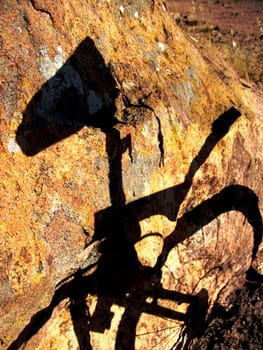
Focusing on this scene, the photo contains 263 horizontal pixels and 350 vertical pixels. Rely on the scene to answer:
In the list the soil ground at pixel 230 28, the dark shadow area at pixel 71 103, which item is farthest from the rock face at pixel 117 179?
the soil ground at pixel 230 28

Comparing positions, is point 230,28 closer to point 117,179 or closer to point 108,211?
point 117,179

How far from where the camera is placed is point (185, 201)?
354cm

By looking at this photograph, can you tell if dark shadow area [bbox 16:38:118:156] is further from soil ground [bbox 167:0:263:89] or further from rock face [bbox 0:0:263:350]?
soil ground [bbox 167:0:263:89]

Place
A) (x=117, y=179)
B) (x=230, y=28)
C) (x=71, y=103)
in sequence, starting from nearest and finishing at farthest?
(x=71, y=103) < (x=117, y=179) < (x=230, y=28)

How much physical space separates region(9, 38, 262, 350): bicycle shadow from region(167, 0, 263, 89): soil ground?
3.92m

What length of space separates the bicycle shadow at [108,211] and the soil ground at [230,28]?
3.92 metres

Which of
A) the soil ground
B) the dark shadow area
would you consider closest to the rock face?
the dark shadow area

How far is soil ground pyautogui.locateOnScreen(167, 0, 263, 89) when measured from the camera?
24.1ft

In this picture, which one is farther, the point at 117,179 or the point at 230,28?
the point at 230,28

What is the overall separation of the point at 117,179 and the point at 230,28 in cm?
841

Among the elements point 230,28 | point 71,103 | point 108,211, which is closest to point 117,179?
point 108,211

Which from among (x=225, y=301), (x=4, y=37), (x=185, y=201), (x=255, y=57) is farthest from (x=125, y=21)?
(x=255, y=57)

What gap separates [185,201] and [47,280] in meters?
1.54

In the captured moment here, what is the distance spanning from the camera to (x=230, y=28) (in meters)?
9.92
